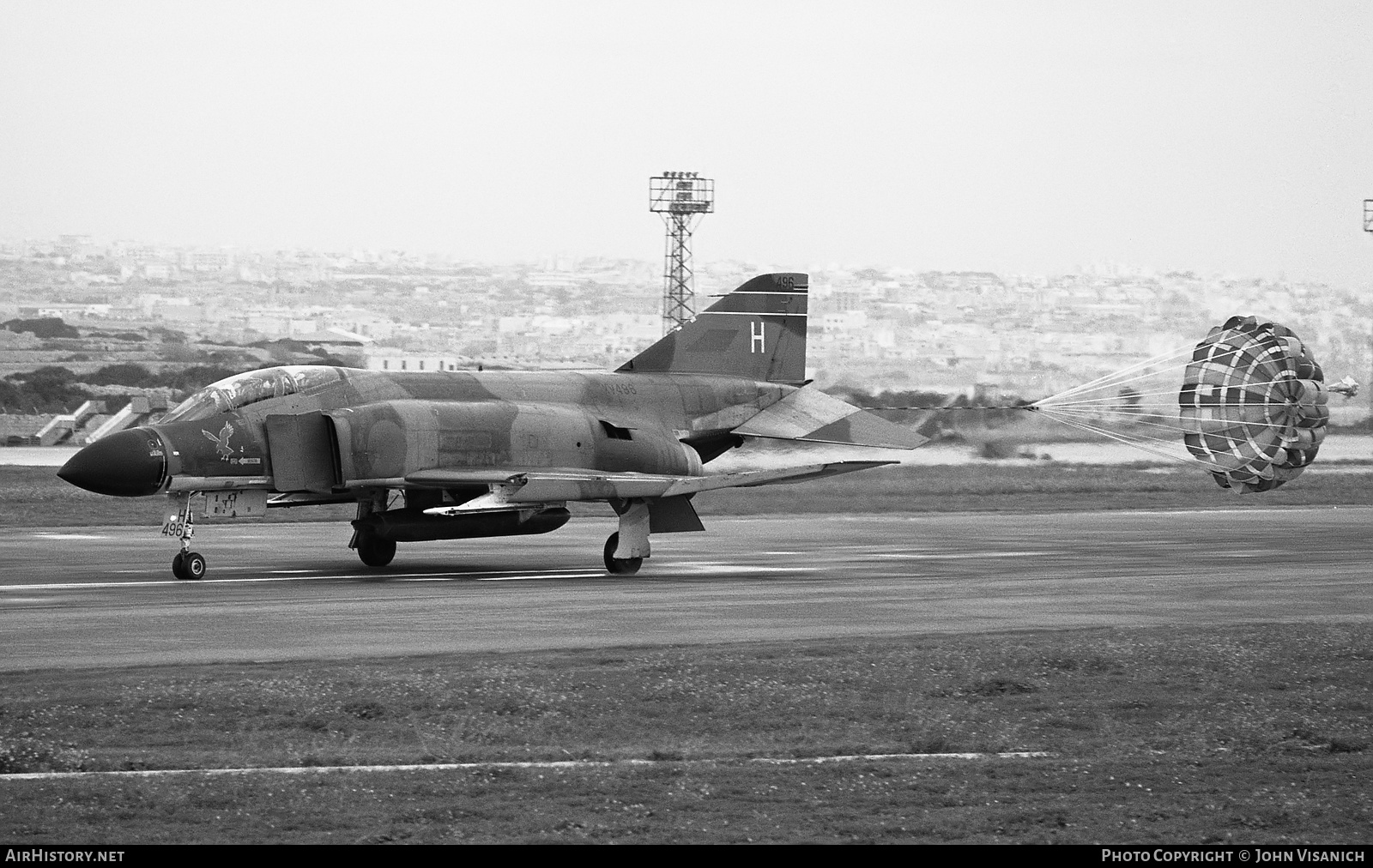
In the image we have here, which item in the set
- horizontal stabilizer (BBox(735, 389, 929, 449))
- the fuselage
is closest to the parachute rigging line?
horizontal stabilizer (BBox(735, 389, 929, 449))

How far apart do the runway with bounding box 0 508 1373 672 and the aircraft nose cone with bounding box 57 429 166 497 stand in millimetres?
1207

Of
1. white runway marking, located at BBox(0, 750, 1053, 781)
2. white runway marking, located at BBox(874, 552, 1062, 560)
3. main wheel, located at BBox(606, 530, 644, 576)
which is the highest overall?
white runway marking, located at BBox(0, 750, 1053, 781)

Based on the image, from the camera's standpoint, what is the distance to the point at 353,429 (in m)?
20.5

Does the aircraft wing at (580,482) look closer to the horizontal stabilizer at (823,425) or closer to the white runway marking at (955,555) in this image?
the horizontal stabilizer at (823,425)

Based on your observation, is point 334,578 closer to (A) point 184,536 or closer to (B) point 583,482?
(A) point 184,536

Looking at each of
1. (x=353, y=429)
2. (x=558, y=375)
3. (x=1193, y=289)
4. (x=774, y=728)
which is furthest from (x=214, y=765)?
(x=1193, y=289)

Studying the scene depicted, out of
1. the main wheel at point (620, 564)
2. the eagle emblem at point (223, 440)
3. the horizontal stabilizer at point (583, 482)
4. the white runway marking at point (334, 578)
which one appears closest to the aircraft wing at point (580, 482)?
the horizontal stabilizer at point (583, 482)

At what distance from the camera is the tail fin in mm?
25156

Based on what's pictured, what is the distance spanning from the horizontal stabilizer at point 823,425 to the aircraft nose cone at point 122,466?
9172 mm

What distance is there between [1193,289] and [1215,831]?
54.5 meters

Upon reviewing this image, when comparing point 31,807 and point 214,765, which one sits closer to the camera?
point 31,807

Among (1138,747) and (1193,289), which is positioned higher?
(1193,289)

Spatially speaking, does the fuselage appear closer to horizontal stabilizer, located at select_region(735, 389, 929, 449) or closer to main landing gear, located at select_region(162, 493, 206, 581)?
main landing gear, located at select_region(162, 493, 206, 581)

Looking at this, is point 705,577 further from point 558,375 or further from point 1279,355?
point 1279,355
